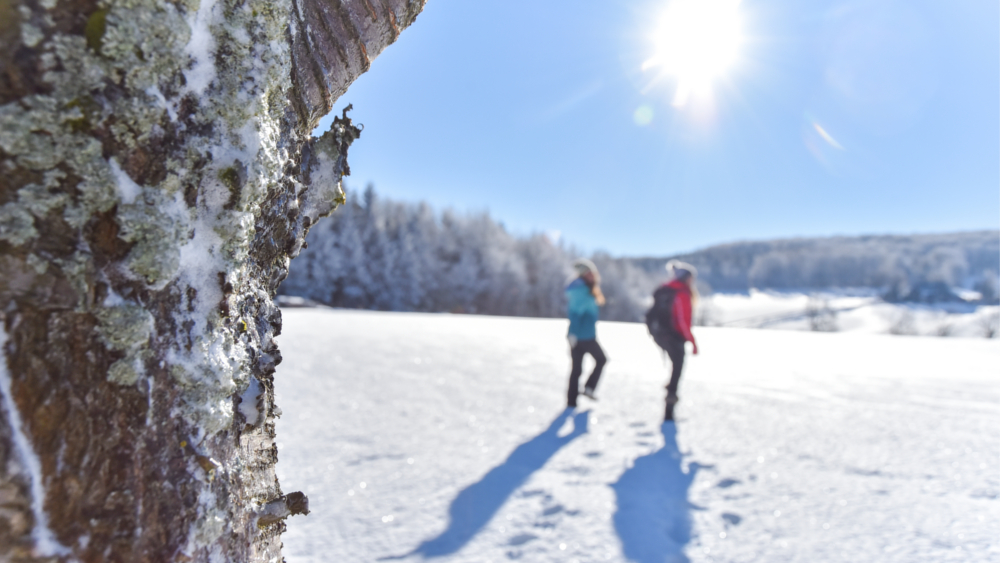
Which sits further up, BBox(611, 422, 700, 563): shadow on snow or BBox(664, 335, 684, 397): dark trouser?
BBox(664, 335, 684, 397): dark trouser

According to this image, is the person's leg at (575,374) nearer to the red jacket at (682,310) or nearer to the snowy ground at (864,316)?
the red jacket at (682,310)

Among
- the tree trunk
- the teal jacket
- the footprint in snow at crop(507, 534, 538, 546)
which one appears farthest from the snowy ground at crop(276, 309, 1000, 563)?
the tree trunk

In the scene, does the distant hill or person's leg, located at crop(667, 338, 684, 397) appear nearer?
person's leg, located at crop(667, 338, 684, 397)

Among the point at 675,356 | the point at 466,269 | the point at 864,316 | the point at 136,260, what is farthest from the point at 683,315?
the point at 864,316

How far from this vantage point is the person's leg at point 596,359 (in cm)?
450

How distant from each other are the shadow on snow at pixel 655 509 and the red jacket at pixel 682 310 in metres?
1.15

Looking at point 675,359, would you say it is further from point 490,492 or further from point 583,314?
point 490,492

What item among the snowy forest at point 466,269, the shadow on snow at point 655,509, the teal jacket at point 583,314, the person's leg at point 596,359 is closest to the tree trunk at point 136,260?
the shadow on snow at point 655,509

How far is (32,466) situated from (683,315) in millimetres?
4173

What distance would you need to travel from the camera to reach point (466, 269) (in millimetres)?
37969

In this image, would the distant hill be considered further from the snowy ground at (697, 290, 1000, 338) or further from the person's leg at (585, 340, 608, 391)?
the person's leg at (585, 340, 608, 391)

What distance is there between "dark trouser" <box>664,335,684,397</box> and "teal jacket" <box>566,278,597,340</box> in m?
0.69

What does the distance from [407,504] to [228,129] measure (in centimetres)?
233

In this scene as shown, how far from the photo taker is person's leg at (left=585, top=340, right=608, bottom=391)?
14.7ft
